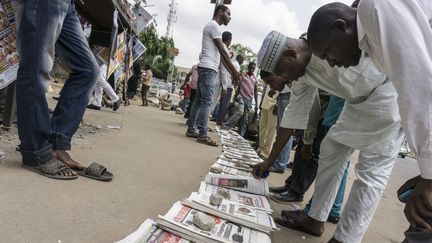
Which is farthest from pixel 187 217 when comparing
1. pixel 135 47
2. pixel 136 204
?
pixel 135 47

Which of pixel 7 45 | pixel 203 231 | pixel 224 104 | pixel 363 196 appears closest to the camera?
pixel 203 231

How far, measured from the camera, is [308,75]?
2070 millimetres

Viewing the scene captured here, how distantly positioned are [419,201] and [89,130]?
329 centimetres

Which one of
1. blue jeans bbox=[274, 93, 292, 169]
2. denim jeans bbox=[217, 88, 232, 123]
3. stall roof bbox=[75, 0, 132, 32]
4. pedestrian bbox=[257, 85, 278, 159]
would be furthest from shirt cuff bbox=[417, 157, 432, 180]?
denim jeans bbox=[217, 88, 232, 123]

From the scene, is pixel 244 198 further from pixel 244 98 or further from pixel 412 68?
pixel 244 98

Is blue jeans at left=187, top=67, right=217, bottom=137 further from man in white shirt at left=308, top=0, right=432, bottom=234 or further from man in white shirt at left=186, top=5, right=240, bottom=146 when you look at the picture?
man in white shirt at left=308, top=0, right=432, bottom=234

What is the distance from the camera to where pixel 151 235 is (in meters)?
1.40

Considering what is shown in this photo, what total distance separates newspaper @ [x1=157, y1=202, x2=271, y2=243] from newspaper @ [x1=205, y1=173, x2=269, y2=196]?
68 cm

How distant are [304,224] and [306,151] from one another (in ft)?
2.23

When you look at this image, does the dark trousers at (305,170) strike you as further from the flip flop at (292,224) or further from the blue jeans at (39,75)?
the blue jeans at (39,75)

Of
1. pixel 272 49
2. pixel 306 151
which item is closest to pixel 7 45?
pixel 272 49

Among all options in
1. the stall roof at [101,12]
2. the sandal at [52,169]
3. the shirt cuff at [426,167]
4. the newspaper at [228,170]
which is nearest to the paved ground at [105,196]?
the sandal at [52,169]

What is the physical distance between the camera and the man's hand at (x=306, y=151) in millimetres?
2571

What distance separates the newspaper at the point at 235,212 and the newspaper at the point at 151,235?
32cm
